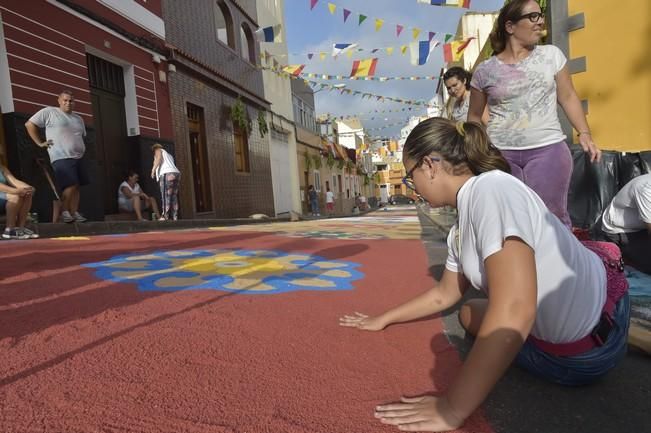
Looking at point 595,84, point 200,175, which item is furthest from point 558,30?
point 200,175

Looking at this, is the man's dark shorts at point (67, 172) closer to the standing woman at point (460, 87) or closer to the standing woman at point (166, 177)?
the standing woman at point (166, 177)

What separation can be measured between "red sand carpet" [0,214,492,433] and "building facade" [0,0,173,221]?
3.69 metres

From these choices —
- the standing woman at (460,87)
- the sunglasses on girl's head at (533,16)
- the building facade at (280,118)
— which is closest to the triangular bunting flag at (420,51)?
the building facade at (280,118)

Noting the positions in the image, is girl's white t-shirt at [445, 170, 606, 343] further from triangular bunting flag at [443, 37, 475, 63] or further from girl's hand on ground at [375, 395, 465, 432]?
triangular bunting flag at [443, 37, 475, 63]

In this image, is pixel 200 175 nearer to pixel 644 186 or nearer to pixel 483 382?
pixel 644 186

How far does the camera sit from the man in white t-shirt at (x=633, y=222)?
2787 mm

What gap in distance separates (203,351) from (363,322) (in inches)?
28.1

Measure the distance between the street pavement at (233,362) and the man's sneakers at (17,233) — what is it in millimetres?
2070

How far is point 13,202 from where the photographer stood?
14.7ft

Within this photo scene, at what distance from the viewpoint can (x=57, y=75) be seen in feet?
20.9

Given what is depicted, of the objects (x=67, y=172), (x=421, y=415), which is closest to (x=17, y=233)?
(x=67, y=172)

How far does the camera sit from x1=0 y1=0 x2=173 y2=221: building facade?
222 inches

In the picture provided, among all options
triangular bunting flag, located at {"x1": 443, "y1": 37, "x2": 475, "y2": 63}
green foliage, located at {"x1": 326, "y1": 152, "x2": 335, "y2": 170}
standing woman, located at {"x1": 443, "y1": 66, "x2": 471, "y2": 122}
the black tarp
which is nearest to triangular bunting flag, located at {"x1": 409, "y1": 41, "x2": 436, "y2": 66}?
triangular bunting flag, located at {"x1": 443, "y1": 37, "x2": 475, "y2": 63}

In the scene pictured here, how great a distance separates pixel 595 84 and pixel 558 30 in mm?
919
